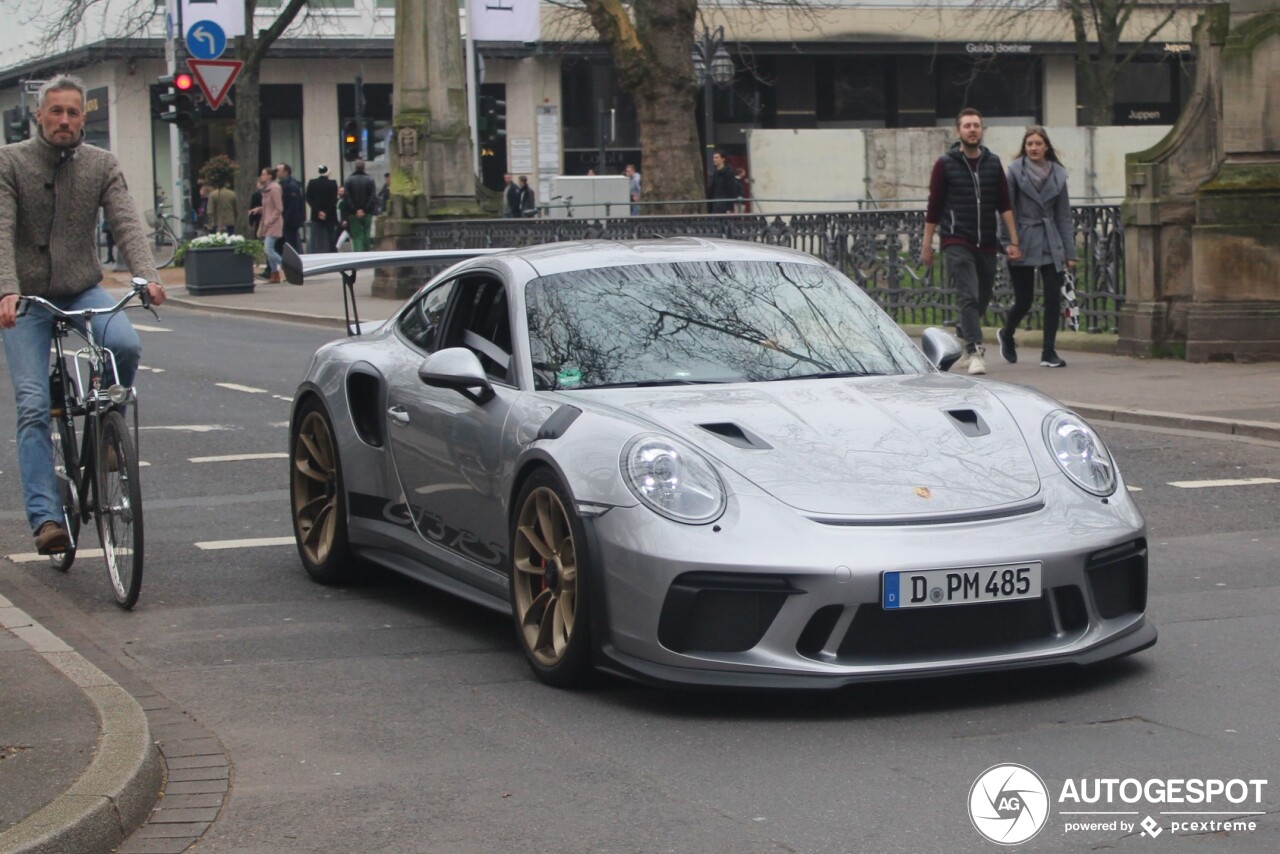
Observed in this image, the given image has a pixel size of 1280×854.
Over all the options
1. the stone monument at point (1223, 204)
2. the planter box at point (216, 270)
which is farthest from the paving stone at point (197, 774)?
the planter box at point (216, 270)

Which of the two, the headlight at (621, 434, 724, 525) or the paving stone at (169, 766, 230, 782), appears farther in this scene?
the headlight at (621, 434, 724, 525)

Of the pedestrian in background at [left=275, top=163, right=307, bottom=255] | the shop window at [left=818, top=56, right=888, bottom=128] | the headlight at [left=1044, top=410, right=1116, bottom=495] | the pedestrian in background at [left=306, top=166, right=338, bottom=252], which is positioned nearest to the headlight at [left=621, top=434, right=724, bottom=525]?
the headlight at [left=1044, top=410, right=1116, bottom=495]

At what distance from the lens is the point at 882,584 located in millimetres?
5750

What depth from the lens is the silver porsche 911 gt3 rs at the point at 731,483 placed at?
5836mm

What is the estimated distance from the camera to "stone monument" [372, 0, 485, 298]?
3159 centimetres

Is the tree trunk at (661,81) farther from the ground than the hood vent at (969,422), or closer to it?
farther from the ground

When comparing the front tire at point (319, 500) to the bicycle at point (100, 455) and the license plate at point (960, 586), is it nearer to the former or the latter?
the bicycle at point (100, 455)

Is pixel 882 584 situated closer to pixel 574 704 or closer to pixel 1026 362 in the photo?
pixel 574 704

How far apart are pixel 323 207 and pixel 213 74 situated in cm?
561

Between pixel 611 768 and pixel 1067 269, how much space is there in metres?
13.3

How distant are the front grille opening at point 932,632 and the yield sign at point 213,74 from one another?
92.9 feet

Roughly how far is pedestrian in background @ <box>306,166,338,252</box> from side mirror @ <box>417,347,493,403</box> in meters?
31.5

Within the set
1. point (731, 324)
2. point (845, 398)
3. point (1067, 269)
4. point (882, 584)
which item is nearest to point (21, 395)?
point (731, 324)

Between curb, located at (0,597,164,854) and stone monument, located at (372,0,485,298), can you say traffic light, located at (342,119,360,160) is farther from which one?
curb, located at (0,597,164,854)
